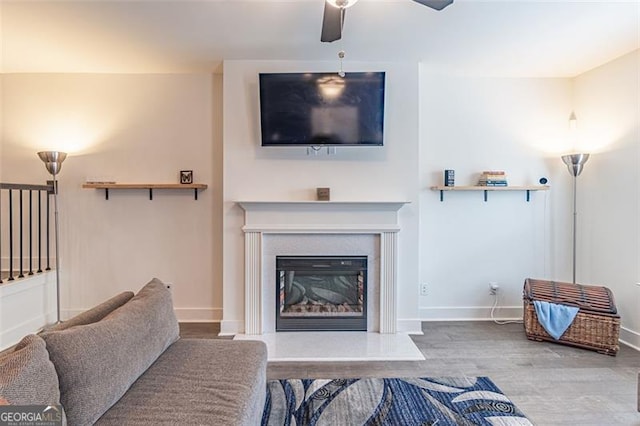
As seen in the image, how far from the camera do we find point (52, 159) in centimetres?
332

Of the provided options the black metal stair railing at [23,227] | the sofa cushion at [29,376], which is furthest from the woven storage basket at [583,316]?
the black metal stair railing at [23,227]

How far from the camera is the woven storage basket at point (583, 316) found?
9.48ft

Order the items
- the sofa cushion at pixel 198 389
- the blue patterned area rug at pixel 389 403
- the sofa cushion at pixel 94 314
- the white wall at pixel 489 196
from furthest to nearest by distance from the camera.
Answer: the white wall at pixel 489 196 < the blue patterned area rug at pixel 389 403 < the sofa cushion at pixel 94 314 < the sofa cushion at pixel 198 389

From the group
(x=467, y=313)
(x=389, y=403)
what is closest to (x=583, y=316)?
(x=467, y=313)

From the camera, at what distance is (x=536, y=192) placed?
12.3 ft

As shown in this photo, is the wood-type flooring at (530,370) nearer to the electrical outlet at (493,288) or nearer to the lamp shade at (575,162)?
the electrical outlet at (493,288)

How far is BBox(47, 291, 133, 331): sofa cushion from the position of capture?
1549 millimetres

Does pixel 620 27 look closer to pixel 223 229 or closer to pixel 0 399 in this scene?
pixel 223 229

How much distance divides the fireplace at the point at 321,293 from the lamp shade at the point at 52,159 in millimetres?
2367

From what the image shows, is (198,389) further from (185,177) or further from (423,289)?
(423,289)

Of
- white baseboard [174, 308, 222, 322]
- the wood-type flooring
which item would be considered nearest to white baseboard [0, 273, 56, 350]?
white baseboard [174, 308, 222, 322]

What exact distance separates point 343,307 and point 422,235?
118 centimetres

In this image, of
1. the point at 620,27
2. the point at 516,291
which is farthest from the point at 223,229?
the point at 620,27

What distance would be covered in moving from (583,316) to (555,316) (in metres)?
0.21
